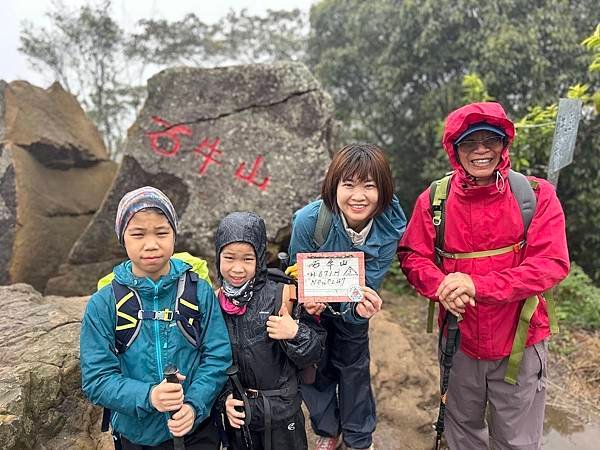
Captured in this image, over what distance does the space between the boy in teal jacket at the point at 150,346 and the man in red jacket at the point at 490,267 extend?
1153 mm

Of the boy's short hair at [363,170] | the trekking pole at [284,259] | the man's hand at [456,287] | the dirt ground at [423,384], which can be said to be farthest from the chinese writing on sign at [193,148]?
the man's hand at [456,287]

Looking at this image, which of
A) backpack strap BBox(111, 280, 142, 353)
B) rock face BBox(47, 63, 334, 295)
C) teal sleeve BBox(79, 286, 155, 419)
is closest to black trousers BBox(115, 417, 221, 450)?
teal sleeve BBox(79, 286, 155, 419)

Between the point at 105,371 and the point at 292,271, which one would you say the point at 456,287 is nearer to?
the point at 292,271

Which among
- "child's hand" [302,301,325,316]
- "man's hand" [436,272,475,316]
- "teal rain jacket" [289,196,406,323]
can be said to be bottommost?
"child's hand" [302,301,325,316]

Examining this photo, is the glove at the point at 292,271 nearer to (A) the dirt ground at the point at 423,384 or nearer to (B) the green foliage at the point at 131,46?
(A) the dirt ground at the point at 423,384

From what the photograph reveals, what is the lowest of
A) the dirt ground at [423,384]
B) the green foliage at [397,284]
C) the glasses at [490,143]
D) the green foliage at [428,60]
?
the dirt ground at [423,384]

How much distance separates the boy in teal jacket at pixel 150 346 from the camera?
1.99 metres

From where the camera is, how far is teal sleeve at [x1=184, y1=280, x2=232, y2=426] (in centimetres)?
210

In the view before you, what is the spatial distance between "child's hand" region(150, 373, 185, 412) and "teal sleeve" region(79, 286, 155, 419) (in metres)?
0.06

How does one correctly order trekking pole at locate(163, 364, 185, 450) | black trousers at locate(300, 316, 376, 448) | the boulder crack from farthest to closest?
1. the boulder crack
2. black trousers at locate(300, 316, 376, 448)
3. trekking pole at locate(163, 364, 185, 450)

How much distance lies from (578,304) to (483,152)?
4.57 meters

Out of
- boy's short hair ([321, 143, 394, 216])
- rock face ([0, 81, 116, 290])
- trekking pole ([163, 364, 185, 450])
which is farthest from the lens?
rock face ([0, 81, 116, 290])

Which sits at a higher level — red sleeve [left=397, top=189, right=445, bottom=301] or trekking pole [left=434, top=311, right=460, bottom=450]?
red sleeve [left=397, top=189, right=445, bottom=301]

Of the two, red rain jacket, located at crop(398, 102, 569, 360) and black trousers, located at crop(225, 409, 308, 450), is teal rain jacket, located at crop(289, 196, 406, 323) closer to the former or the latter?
red rain jacket, located at crop(398, 102, 569, 360)
